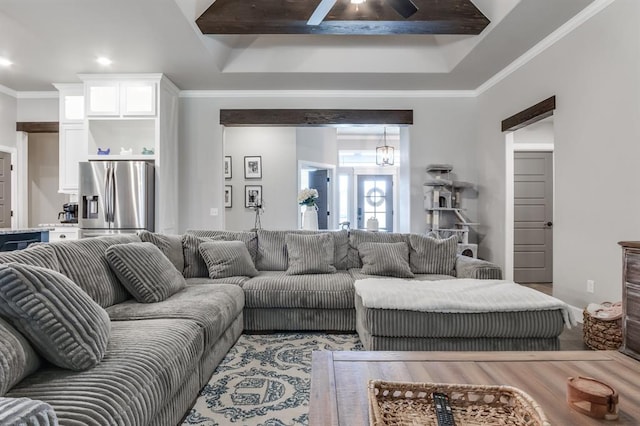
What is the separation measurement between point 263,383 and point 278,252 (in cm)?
169

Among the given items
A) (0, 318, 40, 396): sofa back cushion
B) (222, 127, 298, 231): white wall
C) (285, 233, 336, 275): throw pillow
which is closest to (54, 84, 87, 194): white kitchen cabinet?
(222, 127, 298, 231): white wall

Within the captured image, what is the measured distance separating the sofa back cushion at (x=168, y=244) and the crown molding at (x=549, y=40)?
4.30 metres

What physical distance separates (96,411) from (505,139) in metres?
5.12

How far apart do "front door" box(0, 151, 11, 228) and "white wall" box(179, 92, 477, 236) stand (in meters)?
2.71

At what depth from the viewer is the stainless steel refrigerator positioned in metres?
4.61

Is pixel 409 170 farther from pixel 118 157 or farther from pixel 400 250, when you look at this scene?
pixel 118 157

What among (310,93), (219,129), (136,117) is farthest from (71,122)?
(310,93)

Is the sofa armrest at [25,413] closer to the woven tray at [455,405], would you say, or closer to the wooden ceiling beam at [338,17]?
the woven tray at [455,405]

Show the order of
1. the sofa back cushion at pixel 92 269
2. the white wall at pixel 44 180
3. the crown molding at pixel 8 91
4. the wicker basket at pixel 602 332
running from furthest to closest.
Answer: the white wall at pixel 44 180
the crown molding at pixel 8 91
the wicker basket at pixel 602 332
the sofa back cushion at pixel 92 269

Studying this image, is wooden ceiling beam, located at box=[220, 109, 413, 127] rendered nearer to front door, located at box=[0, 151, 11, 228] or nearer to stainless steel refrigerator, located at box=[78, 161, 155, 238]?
stainless steel refrigerator, located at box=[78, 161, 155, 238]

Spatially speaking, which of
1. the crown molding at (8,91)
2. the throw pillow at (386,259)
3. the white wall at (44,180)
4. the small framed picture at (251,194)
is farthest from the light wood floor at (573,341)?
the crown molding at (8,91)

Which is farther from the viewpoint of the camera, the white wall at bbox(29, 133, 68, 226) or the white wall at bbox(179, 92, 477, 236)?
the white wall at bbox(29, 133, 68, 226)

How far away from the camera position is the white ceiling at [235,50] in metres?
3.35

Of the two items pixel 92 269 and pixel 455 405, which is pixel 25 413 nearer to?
pixel 455 405
